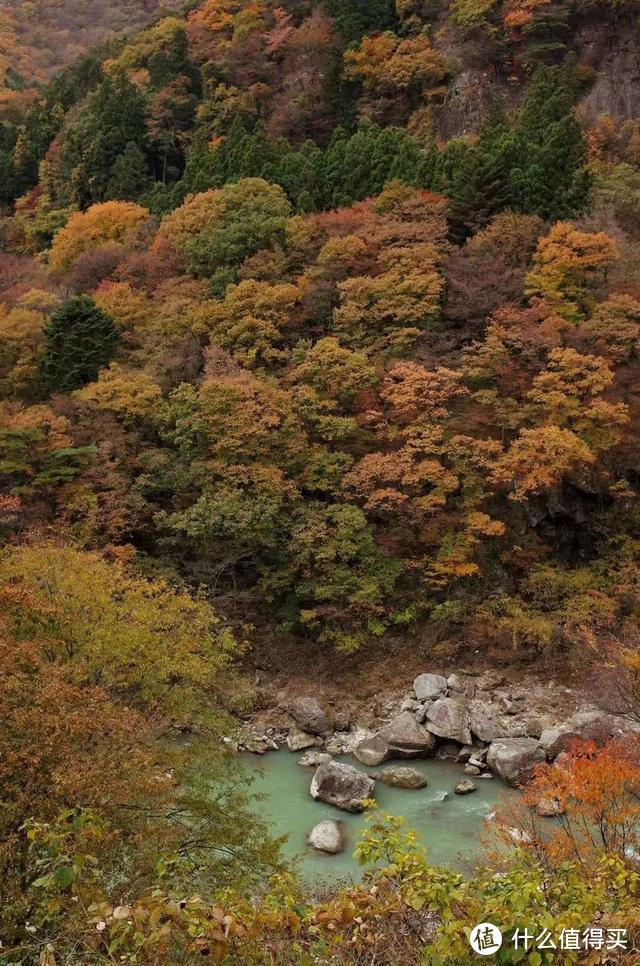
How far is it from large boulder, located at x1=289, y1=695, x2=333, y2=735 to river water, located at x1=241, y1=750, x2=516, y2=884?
36.7 inches

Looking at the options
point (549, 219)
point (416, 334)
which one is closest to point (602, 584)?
point (416, 334)

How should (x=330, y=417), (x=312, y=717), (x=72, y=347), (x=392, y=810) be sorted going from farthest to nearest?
(x=72, y=347) → (x=330, y=417) → (x=312, y=717) → (x=392, y=810)

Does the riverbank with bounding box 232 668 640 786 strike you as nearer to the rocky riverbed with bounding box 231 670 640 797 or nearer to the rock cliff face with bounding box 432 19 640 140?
the rocky riverbed with bounding box 231 670 640 797

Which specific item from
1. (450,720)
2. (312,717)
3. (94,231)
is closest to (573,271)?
(450,720)

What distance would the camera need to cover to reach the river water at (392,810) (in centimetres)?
1327

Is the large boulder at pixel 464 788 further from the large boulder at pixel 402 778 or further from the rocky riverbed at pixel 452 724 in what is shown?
the large boulder at pixel 402 778

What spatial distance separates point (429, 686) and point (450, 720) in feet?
4.94

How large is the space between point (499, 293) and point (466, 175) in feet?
22.0

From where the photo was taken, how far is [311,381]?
23125 mm

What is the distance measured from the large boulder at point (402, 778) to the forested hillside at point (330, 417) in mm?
3795

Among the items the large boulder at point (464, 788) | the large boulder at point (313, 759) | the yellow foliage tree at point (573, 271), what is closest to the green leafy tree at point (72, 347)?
the large boulder at point (313, 759)

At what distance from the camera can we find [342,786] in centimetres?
1553

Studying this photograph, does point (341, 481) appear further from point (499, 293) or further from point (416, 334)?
point (499, 293)

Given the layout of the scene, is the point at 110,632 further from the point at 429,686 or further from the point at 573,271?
the point at 573,271
